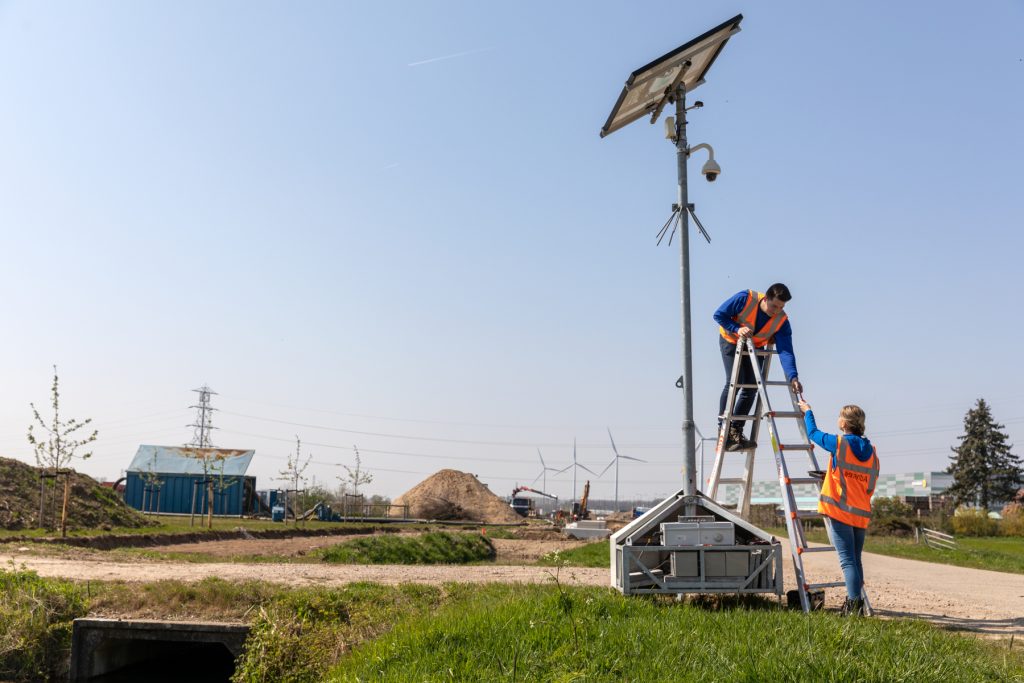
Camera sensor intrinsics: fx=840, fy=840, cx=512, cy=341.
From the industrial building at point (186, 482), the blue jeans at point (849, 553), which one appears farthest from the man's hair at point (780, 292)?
the industrial building at point (186, 482)

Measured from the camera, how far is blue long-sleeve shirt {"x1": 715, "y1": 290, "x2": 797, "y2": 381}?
908 cm

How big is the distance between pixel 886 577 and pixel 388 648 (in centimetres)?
1007

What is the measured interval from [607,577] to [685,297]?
5.03 metres

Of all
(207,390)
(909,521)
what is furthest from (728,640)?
(207,390)

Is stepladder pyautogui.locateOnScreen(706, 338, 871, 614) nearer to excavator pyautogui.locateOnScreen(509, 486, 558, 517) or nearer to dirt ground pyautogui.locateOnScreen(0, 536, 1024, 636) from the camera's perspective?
dirt ground pyautogui.locateOnScreen(0, 536, 1024, 636)

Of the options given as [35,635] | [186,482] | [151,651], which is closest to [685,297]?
[35,635]

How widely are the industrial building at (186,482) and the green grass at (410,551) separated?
30163mm

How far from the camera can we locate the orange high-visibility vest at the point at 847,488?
25.8ft

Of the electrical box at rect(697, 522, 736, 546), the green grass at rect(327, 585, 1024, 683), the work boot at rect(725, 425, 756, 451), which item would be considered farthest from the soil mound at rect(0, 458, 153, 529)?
the electrical box at rect(697, 522, 736, 546)

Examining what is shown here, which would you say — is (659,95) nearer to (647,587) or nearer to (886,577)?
(647,587)

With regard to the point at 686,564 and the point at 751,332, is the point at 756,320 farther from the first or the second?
the point at 686,564

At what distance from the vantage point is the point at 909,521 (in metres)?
39.9

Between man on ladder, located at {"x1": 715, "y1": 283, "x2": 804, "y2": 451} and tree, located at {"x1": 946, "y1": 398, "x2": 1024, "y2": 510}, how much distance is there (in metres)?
71.8

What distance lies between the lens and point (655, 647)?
6098 mm
